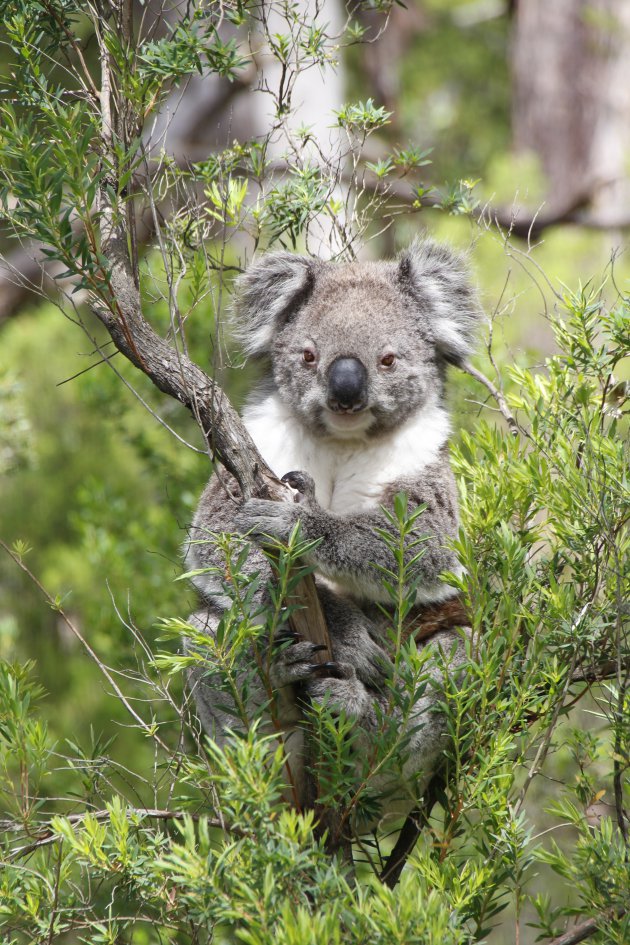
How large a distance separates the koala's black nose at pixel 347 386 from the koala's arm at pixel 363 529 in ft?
0.91

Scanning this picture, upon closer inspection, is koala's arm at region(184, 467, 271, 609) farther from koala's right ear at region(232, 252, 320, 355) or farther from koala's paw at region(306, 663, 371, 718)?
koala's right ear at region(232, 252, 320, 355)

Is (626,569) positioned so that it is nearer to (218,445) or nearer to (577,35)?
(218,445)

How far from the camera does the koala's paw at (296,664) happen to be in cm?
227

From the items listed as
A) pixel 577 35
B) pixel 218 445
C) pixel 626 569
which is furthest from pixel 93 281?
pixel 577 35

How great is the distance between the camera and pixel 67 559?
19.9 feet

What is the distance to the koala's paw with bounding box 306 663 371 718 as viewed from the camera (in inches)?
91.6

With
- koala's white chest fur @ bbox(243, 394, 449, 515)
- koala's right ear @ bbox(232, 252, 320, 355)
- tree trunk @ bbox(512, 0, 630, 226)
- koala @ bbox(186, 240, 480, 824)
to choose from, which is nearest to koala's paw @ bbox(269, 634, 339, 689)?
koala @ bbox(186, 240, 480, 824)

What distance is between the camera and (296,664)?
2.29 metres

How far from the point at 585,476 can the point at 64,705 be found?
16.1ft

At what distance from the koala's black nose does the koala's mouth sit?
0.24 feet

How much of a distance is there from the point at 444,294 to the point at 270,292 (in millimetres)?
518

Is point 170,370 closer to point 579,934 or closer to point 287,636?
point 287,636

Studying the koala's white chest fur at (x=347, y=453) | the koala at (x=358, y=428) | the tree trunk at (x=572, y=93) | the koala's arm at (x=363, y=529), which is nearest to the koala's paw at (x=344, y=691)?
the koala at (x=358, y=428)

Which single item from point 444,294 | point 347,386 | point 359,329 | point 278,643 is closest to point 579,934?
point 278,643
